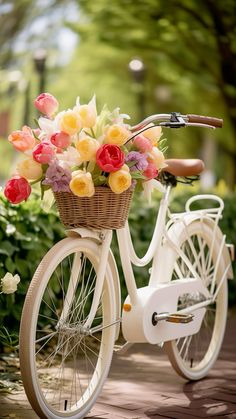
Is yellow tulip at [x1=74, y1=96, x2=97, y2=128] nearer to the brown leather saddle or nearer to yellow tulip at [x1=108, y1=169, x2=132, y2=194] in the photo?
yellow tulip at [x1=108, y1=169, x2=132, y2=194]

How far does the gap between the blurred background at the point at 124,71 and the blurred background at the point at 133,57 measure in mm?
23

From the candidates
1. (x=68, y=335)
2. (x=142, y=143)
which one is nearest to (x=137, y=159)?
(x=142, y=143)

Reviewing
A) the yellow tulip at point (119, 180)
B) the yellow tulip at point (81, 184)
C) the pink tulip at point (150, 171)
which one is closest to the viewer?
the yellow tulip at point (81, 184)

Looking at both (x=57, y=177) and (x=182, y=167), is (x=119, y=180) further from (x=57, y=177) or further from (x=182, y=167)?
(x=182, y=167)

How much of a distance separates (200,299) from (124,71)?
1973 cm

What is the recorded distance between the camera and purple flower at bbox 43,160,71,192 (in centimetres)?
463

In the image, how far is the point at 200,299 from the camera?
5953mm

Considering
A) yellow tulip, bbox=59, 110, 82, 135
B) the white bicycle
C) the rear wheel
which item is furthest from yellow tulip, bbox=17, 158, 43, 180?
the rear wheel

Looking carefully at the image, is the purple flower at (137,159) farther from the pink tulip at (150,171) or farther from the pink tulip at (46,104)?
the pink tulip at (46,104)

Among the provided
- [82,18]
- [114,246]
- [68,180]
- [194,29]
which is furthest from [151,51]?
[68,180]

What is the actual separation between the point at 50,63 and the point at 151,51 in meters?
13.7

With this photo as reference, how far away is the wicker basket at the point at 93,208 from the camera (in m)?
4.75

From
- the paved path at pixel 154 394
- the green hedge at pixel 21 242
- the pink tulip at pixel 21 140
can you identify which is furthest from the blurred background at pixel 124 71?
the pink tulip at pixel 21 140

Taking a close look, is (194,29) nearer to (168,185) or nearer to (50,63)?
(168,185)
